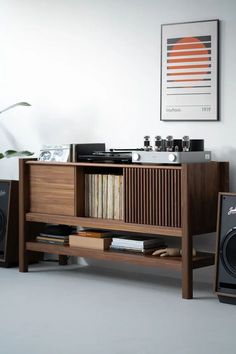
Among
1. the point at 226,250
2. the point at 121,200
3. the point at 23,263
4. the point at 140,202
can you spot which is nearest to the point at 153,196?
the point at 140,202

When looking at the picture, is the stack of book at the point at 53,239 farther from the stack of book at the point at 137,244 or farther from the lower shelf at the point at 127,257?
the stack of book at the point at 137,244

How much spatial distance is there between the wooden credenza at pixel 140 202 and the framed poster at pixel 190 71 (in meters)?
0.43

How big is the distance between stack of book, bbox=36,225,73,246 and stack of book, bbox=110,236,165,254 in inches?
16.6

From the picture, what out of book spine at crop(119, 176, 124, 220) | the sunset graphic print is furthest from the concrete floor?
the sunset graphic print

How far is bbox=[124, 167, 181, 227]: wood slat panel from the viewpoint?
4570 mm

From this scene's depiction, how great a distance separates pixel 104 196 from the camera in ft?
16.4

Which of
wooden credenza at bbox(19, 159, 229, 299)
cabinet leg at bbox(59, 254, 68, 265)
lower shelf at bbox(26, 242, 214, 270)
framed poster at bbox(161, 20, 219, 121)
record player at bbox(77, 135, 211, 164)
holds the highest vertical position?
framed poster at bbox(161, 20, 219, 121)

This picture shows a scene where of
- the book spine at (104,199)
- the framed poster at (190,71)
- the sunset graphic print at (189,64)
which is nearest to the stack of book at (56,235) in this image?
the book spine at (104,199)

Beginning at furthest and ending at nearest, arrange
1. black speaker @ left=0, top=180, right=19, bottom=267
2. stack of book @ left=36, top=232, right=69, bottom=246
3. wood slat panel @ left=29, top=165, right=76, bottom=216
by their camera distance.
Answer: black speaker @ left=0, top=180, right=19, bottom=267
stack of book @ left=36, top=232, right=69, bottom=246
wood slat panel @ left=29, top=165, right=76, bottom=216

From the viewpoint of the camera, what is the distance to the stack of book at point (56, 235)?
5.24 metres

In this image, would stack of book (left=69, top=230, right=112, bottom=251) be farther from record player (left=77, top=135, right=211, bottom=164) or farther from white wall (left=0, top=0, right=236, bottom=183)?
white wall (left=0, top=0, right=236, bottom=183)

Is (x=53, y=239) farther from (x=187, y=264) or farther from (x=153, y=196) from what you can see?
(x=187, y=264)

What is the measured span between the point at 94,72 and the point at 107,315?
2.00 meters

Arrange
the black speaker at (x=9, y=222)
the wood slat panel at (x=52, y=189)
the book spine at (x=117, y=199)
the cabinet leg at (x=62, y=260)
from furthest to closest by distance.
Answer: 1. the cabinet leg at (x=62, y=260)
2. the black speaker at (x=9, y=222)
3. the wood slat panel at (x=52, y=189)
4. the book spine at (x=117, y=199)
